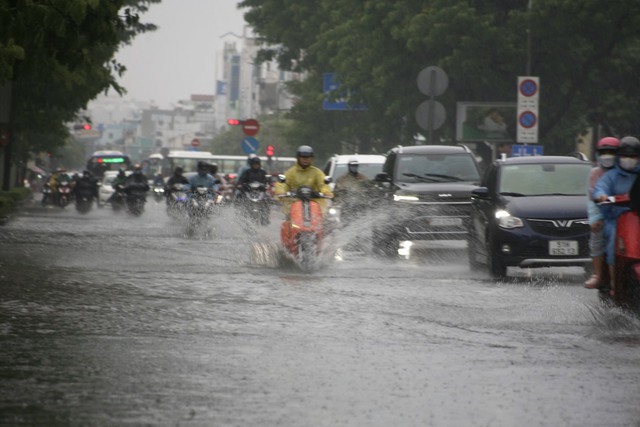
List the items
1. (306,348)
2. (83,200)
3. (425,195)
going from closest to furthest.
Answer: (306,348)
(425,195)
(83,200)

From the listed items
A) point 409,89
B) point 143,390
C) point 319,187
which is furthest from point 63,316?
point 409,89

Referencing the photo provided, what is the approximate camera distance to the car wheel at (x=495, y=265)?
1866 centimetres

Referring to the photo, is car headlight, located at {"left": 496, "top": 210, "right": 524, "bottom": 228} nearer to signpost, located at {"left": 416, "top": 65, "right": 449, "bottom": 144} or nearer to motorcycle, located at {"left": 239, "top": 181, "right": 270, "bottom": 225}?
signpost, located at {"left": 416, "top": 65, "right": 449, "bottom": 144}

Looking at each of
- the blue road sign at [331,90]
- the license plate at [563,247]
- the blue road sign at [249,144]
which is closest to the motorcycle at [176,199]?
the blue road sign at [249,144]

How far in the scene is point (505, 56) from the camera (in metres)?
50.2

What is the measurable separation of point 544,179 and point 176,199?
17976mm

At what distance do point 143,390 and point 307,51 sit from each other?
64.4 metres

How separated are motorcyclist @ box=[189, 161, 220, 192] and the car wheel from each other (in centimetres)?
1560

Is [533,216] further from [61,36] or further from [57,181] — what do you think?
[57,181]

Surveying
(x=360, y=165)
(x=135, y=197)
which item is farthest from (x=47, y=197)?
(x=360, y=165)

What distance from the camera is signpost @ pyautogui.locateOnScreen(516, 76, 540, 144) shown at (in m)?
34.0

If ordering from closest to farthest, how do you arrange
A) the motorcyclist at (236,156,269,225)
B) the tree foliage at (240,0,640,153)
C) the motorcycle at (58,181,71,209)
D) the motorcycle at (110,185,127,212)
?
the motorcyclist at (236,156,269,225), the tree foliage at (240,0,640,153), the motorcycle at (110,185,127,212), the motorcycle at (58,181,71,209)

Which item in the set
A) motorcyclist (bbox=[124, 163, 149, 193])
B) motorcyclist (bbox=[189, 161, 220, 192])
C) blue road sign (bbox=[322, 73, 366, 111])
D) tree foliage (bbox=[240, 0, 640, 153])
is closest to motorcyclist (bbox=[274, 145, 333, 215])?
motorcyclist (bbox=[189, 161, 220, 192])

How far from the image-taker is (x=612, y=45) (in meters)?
48.8
